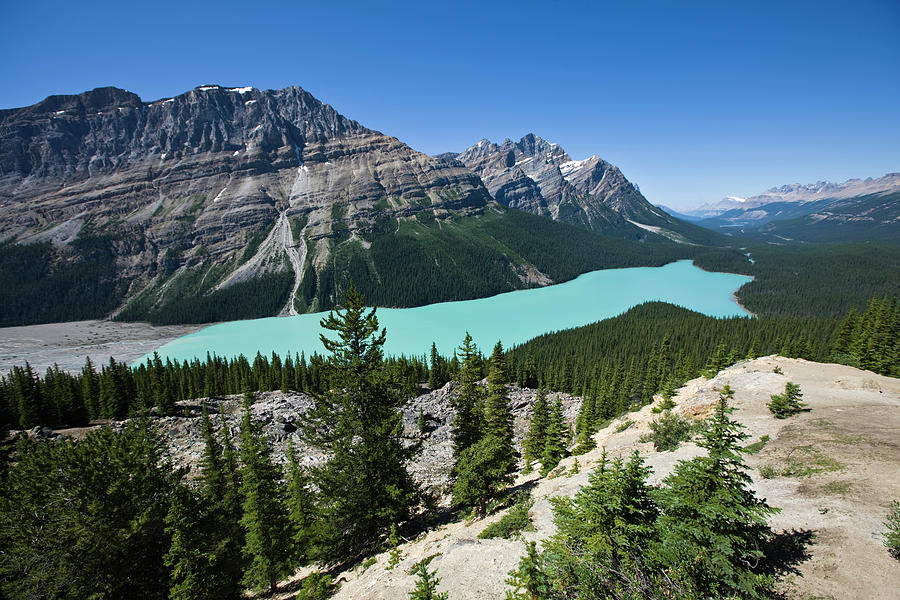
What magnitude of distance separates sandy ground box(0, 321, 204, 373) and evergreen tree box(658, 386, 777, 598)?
13834 centimetres

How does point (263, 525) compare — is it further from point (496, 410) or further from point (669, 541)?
point (669, 541)

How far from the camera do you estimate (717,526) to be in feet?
28.0

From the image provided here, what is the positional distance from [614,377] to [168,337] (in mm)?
155086

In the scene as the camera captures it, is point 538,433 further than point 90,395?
No

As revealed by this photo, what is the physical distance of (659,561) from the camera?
867 cm

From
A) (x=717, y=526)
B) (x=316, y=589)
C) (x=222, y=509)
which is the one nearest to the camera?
(x=717, y=526)

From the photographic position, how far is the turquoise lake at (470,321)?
11388 cm

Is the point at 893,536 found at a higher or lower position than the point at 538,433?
higher

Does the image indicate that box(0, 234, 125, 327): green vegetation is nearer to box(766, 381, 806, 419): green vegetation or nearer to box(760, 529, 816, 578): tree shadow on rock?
box(760, 529, 816, 578): tree shadow on rock

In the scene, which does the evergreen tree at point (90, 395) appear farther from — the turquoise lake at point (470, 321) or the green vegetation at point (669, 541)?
the green vegetation at point (669, 541)

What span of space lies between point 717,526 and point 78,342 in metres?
182

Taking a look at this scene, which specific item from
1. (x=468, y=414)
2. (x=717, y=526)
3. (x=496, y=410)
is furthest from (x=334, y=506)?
(x=717, y=526)

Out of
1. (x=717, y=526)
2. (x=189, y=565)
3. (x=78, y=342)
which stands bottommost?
(x=189, y=565)

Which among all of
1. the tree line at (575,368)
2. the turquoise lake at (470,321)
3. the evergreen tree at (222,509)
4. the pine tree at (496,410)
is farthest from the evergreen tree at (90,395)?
the pine tree at (496,410)
